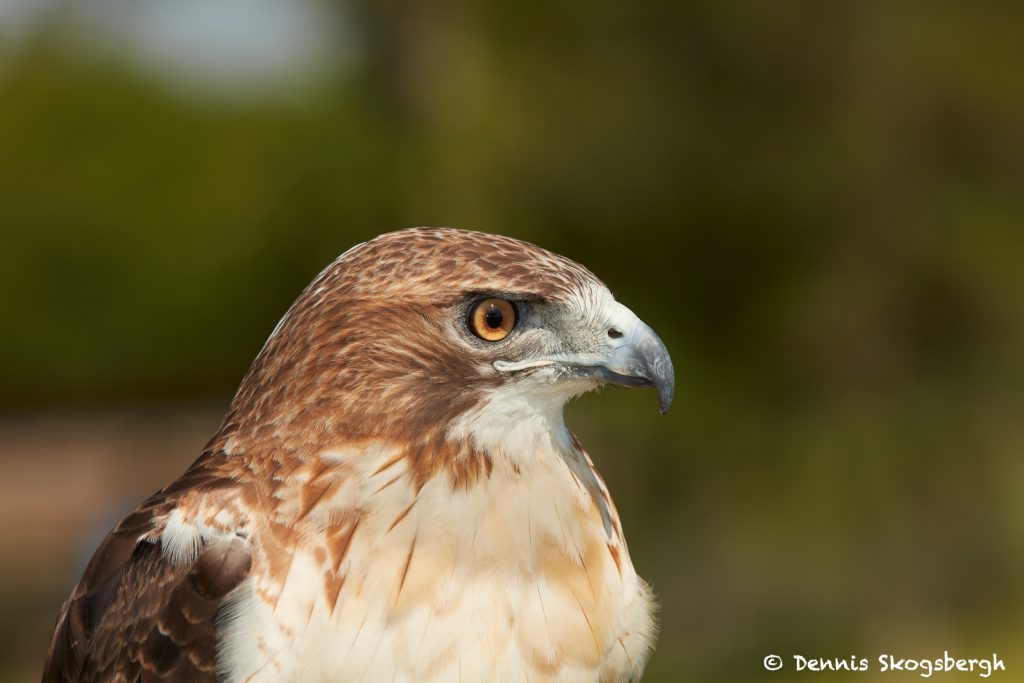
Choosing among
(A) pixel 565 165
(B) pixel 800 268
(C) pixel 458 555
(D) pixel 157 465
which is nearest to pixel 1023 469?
(B) pixel 800 268

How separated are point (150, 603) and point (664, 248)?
7.38 metres

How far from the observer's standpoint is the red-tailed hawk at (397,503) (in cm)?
257

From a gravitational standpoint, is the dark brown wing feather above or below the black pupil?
below

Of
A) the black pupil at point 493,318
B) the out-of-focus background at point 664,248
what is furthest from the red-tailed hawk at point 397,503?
the out-of-focus background at point 664,248

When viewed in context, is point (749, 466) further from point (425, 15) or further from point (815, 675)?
point (425, 15)

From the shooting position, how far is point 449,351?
272cm

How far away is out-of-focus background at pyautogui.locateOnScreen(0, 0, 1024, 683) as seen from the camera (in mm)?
9930

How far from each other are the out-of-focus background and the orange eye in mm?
6526

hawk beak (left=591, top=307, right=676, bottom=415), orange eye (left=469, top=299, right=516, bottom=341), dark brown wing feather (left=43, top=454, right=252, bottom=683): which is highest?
orange eye (left=469, top=299, right=516, bottom=341)

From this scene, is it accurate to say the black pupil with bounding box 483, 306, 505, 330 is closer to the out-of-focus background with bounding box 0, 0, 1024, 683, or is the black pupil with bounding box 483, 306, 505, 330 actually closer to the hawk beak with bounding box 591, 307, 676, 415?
the hawk beak with bounding box 591, 307, 676, 415

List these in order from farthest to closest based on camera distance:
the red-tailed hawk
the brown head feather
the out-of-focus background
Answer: the out-of-focus background, the brown head feather, the red-tailed hawk

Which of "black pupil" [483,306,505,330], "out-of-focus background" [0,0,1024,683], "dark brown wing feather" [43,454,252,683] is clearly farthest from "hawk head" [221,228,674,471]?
"out-of-focus background" [0,0,1024,683]

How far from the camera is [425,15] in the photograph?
36.6 feet

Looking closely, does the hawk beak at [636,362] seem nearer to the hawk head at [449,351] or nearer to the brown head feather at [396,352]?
the hawk head at [449,351]
